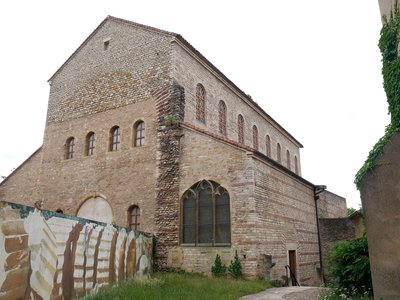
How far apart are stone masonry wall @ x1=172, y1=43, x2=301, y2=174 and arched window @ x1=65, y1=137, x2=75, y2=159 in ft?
22.0

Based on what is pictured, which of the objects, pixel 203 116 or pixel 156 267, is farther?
pixel 203 116

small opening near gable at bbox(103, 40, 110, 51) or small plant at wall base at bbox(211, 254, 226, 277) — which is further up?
small opening near gable at bbox(103, 40, 110, 51)

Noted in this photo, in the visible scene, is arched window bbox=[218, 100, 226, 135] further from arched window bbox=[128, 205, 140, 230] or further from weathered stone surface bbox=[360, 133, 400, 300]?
weathered stone surface bbox=[360, 133, 400, 300]

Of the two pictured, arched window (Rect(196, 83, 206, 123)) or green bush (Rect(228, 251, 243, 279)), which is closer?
green bush (Rect(228, 251, 243, 279))

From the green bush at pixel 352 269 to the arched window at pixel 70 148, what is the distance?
13.8 meters

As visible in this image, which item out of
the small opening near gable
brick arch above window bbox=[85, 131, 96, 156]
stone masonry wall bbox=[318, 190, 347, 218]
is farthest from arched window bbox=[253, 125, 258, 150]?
the small opening near gable

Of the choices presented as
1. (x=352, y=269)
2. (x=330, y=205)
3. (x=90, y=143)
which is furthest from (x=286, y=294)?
(x=330, y=205)

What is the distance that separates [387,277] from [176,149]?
8898mm

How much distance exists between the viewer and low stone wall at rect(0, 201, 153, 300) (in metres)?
7.22

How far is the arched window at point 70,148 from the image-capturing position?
18094 mm

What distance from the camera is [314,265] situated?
17469 millimetres

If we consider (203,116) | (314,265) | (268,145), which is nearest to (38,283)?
(203,116)

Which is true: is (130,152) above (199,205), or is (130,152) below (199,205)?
above

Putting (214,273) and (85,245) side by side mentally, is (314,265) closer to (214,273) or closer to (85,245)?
(214,273)
